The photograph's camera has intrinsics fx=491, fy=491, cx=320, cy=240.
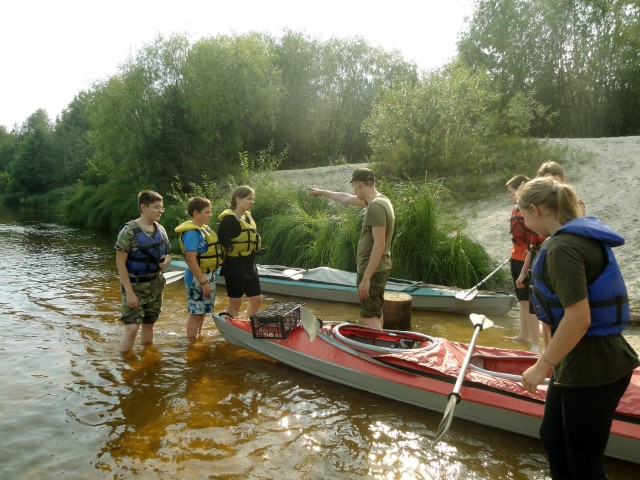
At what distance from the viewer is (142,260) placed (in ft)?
14.4

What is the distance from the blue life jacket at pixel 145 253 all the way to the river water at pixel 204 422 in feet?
3.22

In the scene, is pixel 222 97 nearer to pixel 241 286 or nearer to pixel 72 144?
pixel 241 286

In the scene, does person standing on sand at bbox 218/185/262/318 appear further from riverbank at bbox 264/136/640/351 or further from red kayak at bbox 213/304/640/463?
riverbank at bbox 264/136/640/351

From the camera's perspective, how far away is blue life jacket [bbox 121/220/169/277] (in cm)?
432

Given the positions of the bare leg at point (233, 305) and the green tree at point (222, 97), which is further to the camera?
the green tree at point (222, 97)

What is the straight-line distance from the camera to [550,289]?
2055 millimetres

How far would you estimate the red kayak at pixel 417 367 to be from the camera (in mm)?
3252

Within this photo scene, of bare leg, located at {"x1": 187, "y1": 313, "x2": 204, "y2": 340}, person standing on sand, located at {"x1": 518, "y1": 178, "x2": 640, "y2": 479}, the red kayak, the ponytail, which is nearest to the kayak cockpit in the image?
the red kayak

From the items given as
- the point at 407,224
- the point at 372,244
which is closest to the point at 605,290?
the point at 372,244

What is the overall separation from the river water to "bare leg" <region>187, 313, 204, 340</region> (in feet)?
0.44

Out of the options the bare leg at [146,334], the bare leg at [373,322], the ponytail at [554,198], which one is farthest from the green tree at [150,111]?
the ponytail at [554,198]

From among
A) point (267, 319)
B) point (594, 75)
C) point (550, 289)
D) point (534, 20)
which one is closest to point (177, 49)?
point (534, 20)

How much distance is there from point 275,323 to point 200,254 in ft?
3.23

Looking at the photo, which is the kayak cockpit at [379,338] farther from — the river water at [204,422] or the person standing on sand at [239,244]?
the person standing on sand at [239,244]
